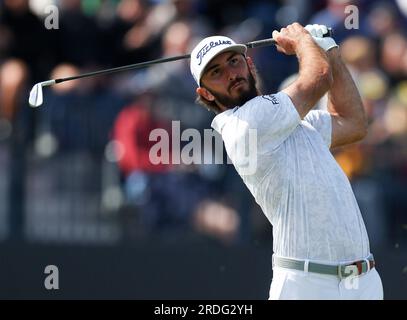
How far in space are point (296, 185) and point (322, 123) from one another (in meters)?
0.52

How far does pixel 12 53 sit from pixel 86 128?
1.72m

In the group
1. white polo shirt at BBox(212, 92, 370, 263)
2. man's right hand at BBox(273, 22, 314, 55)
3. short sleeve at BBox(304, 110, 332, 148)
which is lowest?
white polo shirt at BBox(212, 92, 370, 263)

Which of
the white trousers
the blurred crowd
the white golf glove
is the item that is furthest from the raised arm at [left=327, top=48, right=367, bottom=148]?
the blurred crowd

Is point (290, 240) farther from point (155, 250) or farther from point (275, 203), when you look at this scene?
point (155, 250)

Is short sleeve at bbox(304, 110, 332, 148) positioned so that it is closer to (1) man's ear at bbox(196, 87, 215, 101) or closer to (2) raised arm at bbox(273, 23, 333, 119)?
(2) raised arm at bbox(273, 23, 333, 119)

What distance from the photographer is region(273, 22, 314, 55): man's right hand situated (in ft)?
19.7

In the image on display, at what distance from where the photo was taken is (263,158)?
19.0ft

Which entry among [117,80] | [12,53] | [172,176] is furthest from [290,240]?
[12,53]

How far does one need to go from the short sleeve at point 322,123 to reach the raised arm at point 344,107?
5 centimetres

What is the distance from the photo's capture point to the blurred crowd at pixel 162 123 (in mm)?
10055

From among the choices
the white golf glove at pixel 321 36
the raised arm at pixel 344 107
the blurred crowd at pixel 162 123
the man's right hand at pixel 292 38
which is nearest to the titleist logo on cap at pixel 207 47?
the man's right hand at pixel 292 38

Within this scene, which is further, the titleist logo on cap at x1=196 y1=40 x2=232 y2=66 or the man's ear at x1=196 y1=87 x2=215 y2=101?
the man's ear at x1=196 y1=87 x2=215 y2=101

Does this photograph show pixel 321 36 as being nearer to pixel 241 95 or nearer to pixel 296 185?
pixel 241 95

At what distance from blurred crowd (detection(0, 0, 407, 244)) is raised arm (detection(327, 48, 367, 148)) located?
140 inches
